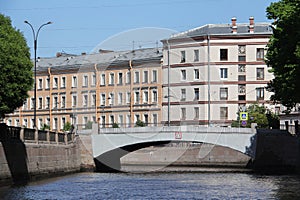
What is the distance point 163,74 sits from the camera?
114 meters

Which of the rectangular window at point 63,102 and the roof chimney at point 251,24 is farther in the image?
the rectangular window at point 63,102

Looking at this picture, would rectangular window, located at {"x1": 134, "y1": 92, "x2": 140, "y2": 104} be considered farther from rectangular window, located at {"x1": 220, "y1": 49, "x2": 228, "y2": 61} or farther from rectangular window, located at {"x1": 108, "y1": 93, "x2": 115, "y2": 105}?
rectangular window, located at {"x1": 220, "y1": 49, "x2": 228, "y2": 61}

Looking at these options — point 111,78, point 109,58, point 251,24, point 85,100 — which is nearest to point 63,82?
point 85,100

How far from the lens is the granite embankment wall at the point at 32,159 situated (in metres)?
59.0

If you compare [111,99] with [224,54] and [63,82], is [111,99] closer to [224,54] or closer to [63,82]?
[63,82]

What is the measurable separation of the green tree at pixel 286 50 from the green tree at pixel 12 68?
1855cm

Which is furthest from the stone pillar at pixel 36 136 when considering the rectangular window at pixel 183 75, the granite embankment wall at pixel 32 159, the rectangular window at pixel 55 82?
the rectangular window at pixel 55 82

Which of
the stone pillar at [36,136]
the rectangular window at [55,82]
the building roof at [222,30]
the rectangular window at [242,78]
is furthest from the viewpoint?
the rectangular window at [55,82]

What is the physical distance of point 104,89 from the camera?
113 metres

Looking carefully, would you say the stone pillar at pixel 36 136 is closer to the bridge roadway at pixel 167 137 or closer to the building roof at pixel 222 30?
the bridge roadway at pixel 167 137

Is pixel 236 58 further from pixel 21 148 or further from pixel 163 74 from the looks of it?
pixel 21 148

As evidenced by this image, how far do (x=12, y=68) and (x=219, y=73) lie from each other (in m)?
56.3

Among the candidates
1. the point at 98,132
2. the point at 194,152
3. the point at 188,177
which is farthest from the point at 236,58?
the point at 188,177

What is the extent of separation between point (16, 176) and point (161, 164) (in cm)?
4509
